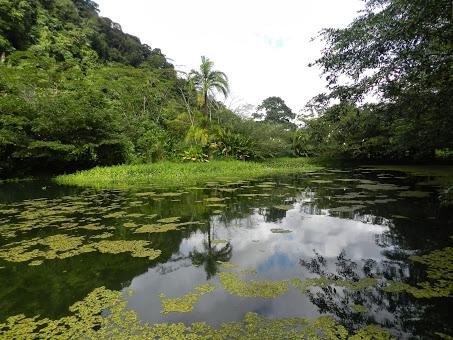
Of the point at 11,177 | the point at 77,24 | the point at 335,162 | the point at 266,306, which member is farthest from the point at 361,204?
the point at 77,24

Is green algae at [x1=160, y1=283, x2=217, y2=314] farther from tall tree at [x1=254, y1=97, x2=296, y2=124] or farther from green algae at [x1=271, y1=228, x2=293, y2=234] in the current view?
tall tree at [x1=254, y1=97, x2=296, y2=124]

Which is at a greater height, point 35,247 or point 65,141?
point 65,141

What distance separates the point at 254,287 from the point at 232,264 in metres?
0.94

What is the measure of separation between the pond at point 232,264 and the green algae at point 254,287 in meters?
0.01

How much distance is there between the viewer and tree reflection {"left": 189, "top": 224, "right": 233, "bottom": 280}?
480 cm

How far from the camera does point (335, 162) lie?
32.9m

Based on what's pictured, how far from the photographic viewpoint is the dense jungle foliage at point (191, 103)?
611 cm

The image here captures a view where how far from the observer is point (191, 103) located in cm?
3198

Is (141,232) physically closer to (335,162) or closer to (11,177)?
(11,177)

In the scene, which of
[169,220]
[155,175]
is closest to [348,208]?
[169,220]

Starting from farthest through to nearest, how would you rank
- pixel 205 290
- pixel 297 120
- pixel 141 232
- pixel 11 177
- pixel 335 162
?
pixel 297 120, pixel 335 162, pixel 11 177, pixel 141 232, pixel 205 290

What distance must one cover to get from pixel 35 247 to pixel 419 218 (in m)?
8.24

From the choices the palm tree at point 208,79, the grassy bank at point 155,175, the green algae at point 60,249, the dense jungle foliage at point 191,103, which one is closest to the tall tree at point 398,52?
the dense jungle foliage at point 191,103

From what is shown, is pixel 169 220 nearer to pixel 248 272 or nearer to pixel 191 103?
pixel 248 272
